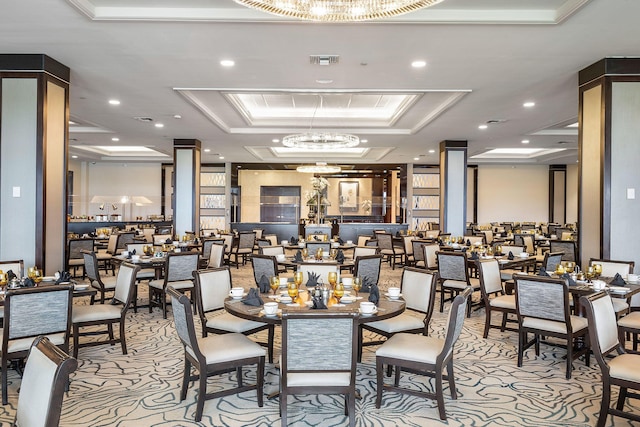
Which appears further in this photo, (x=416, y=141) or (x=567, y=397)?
(x=416, y=141)

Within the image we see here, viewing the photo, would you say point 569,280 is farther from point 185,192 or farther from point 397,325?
point 185,192

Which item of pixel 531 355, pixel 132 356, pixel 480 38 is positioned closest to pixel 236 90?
pixel 480 38

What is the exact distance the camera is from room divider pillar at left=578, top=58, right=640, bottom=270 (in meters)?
5.39

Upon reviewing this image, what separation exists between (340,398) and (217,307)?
1541mm

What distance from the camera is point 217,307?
4.32 m

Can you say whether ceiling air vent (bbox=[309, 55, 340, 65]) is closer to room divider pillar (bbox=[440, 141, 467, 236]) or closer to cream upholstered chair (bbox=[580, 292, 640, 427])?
cream upholstered chair (bbox=[580, 292, 640, 427])

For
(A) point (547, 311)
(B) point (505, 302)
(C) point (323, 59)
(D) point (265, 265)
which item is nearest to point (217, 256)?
(D) point (265, 265)

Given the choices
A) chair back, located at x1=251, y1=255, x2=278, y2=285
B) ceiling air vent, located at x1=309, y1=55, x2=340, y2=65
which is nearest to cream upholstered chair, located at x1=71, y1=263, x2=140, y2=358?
chair back, located at x1=251, y1=255, x2=278, y2=285

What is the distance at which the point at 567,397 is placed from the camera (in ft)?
11.7

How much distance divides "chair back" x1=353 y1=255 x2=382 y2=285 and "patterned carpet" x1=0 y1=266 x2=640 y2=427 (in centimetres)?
108

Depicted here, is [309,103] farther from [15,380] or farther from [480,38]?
[15,380]

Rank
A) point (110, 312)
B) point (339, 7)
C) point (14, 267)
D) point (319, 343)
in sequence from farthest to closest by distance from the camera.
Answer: point (14, 267) < point (110, 312) < point (339, 7) < point (319, 343)

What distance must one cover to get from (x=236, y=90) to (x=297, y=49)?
203 centimetres

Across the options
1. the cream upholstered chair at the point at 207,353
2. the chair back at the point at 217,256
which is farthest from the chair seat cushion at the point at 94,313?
the chair back at the point at 217,256
